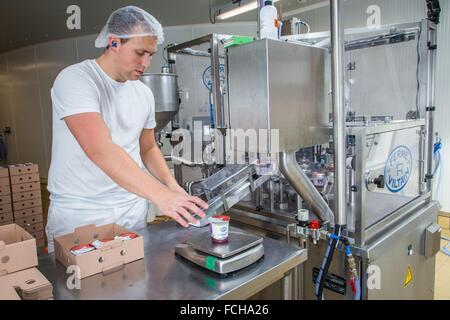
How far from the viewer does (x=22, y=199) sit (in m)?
3.41

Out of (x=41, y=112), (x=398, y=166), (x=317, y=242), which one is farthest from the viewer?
(x=41, y=112)

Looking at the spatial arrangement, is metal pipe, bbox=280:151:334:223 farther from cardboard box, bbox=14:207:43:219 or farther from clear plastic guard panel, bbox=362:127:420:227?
cardboard box, bbox=14:207:43:219

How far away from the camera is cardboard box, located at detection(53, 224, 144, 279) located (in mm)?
894

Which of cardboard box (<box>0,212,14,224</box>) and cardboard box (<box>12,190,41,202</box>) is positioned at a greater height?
cardboard box (<box>12,190,41,202</box>)

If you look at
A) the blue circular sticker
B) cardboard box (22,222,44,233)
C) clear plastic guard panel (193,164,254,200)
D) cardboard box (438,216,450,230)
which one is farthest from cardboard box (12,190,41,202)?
cardboard box (438,216,450,230)


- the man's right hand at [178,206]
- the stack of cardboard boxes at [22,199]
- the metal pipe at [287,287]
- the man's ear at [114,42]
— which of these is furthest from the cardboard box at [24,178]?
the metal pipe at [287,287]

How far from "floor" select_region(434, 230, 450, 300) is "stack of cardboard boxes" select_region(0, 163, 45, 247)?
345 centimetres

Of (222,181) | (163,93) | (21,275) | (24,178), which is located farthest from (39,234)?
(21,275)

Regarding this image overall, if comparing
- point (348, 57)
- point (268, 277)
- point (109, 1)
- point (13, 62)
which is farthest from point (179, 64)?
Result: point (13, 62)

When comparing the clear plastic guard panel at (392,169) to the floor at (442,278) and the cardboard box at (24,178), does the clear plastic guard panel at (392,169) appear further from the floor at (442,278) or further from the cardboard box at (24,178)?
the cardboard box at (24,178)

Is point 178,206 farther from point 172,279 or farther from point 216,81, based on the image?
point 216,81
